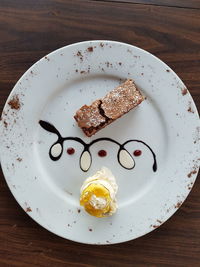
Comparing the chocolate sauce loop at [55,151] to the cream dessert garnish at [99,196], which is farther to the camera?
the chocolate sauce loop at [55,151]

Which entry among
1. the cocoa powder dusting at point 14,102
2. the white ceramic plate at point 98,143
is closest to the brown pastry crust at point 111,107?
the white ceramic plate at point 98,143

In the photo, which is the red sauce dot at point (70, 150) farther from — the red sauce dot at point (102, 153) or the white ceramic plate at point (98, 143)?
the red sauce dot at point (102, 153)

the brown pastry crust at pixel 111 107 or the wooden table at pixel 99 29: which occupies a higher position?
the wooden table at pixel 99 29

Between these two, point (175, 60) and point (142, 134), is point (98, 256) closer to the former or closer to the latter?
point (142, 134)

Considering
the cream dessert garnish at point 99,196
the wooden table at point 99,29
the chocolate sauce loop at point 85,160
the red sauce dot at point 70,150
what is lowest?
the cream dessert garnish at point 99,196

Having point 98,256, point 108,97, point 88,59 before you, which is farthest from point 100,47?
point 98,256

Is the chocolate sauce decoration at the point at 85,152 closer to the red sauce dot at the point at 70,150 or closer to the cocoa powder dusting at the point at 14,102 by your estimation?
the red sauce dot at the point at 70,150
